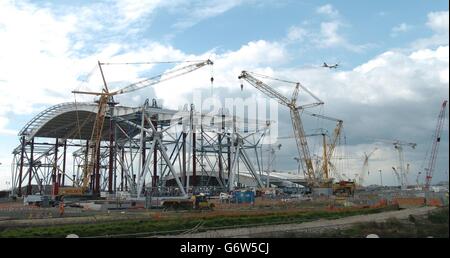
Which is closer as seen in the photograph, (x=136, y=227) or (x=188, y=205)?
(x=136, y=227)

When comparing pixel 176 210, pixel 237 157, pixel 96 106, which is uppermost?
pixel 96 106

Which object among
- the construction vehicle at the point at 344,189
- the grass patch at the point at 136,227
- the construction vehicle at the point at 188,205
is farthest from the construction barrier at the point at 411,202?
the construction vehicle at the point at 344,189

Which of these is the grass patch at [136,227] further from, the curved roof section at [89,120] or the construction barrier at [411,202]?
the curved roof section at [89,120]

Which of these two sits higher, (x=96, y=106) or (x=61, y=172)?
(x=96, y=106)

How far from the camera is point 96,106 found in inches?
3728

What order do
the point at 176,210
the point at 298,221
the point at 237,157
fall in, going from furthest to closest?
the point at 237,157, the point at 176,210, the point at 298,221

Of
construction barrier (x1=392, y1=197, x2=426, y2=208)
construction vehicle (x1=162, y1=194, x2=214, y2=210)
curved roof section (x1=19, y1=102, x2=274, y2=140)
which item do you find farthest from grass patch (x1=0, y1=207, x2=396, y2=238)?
curved roof section (x1=19, y1=102, x2=274, y2=140)

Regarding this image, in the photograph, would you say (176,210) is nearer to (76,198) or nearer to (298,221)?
(298,221)

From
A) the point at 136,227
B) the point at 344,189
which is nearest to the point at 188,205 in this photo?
the point at 136,227

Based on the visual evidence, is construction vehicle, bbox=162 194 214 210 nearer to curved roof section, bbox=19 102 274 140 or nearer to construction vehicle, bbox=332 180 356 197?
curved roof section, bbox=19 102 274 140

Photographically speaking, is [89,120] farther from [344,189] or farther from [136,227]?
[136,227]
